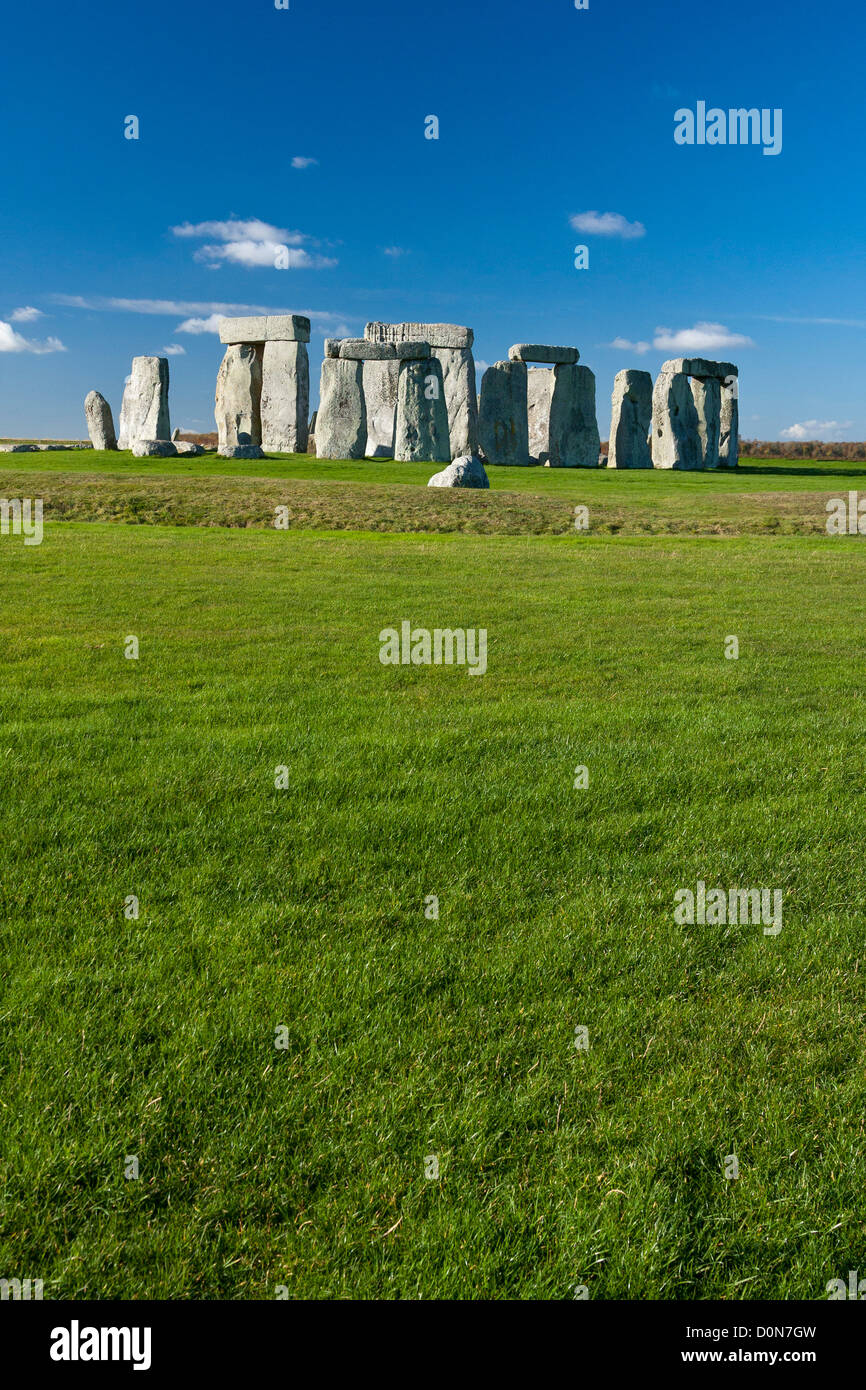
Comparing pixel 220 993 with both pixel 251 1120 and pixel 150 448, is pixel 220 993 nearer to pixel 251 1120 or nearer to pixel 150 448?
pixel 251 1120

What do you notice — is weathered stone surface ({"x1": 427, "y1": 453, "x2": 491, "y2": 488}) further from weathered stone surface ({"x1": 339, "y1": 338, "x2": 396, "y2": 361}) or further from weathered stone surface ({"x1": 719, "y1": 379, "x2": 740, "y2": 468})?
weathered stone surface ({"x1": 719, "y1": 379, "x2": 740, "y2": 468})

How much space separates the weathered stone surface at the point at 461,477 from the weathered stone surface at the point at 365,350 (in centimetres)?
1151

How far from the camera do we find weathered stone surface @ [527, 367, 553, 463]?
Answer: 39.6 m

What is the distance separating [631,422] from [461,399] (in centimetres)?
751

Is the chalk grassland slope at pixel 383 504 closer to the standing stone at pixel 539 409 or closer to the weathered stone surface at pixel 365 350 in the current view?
the weathered stone surface at pixel 365 350

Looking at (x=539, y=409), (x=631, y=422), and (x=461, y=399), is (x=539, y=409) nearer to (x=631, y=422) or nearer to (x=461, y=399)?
(x=631, y=422)

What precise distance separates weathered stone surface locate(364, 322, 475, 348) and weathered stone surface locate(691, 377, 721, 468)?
10.8 metres

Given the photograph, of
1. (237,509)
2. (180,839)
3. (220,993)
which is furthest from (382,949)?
(237,509)

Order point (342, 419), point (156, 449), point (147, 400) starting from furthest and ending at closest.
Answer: point (147, 400)
point (342, 419)
point (156, 449)

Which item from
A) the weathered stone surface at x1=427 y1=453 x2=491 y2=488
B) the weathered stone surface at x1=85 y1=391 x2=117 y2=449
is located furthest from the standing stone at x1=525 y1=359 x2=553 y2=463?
the weathered stone surface at x1=85 y1=391 x2=117 y2=449

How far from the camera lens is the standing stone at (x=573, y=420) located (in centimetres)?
3862

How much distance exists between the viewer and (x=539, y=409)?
4059 cm

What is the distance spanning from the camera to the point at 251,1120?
293 cm

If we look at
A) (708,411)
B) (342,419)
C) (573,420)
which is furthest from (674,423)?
(342,419)
